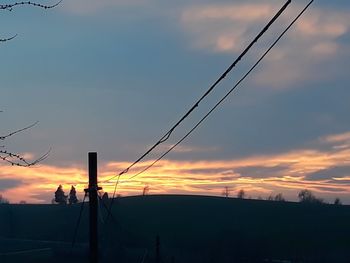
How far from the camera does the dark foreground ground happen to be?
73125 millimetres

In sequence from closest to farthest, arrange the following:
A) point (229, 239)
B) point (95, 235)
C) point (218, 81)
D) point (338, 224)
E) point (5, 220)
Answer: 1. point (218, 81)
2. point (95, 235)
3. point (229, 239)
4. point (338, 224)
5. point (5, 220)

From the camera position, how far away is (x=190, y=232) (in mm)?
85125

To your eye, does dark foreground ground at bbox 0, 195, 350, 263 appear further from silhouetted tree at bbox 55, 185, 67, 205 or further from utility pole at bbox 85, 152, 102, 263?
utility pole at bbox 85, 152, 102, 263

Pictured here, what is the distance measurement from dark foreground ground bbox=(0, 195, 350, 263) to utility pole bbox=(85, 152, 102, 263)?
45850mm

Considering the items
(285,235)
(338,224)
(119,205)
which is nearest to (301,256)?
(285,235)

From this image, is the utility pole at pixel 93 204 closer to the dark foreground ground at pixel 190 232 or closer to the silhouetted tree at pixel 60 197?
Answer: the dark foreground ground at pixel 190 232

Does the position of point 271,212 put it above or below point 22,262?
above

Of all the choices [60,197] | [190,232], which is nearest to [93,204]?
[190,232]

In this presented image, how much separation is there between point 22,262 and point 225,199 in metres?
35.1

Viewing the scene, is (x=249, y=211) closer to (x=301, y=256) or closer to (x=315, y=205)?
(x=315, y=205)

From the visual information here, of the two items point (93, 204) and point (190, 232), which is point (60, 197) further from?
point (93, 204)

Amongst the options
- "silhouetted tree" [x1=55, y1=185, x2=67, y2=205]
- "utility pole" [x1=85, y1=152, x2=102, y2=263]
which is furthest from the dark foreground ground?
"utility pole" [x1=85, y1=152, x2=102, y2=263]

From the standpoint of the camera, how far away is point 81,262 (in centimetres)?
7338

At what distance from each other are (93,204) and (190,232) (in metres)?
71.4
